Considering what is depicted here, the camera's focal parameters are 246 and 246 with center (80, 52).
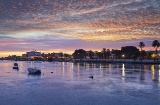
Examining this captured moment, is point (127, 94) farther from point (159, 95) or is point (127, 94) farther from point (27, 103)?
point (27, 103)

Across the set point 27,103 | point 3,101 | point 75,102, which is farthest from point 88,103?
point 3,101

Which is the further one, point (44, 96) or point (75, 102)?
point (44, 96)

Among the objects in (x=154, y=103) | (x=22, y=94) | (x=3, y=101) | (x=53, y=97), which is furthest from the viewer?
(x=22, y=94)

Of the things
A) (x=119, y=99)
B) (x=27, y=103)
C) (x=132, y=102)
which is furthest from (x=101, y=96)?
(x=27, y=103)

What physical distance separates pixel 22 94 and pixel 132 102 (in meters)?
12.3

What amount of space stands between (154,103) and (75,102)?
7206 millimetres

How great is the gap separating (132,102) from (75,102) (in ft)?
17.3

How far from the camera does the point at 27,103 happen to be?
896 inches

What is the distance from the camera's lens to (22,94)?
90.5 feet

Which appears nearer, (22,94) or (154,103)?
(154,103)

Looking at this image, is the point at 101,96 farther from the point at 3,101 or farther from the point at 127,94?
the point at 3,101

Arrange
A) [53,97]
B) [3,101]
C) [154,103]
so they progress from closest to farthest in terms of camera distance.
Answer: [154,103] < [3,101] < [53,97]

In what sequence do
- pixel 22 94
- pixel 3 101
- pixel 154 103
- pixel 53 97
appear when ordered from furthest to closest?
pixel 22 94 < pixel 53 97 < pixel 3 101 < pixel 154 103

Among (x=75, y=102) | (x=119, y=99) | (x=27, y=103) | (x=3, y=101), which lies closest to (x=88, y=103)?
(x=75, y=102)
